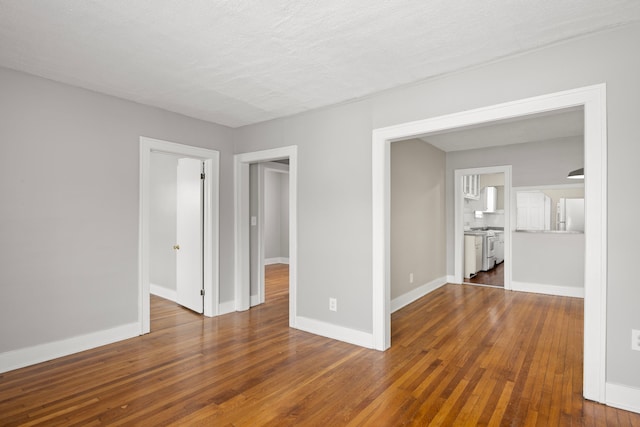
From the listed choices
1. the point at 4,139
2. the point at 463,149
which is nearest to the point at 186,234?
the point at 4,139

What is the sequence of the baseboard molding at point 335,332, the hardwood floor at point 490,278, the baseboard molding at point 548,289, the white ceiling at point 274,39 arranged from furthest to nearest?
the hardwood floor at point 490,278 < the baseboard molding at point 548,289 < the baseboard molding at point 335,332 < the white ceiling at point 274,39

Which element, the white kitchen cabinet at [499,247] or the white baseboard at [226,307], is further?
the white kitchen cabinet at [499,247]

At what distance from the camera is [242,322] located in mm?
4074

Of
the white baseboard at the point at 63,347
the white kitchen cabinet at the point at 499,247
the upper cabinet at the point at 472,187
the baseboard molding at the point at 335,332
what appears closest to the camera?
the white baseboard at the point at 63,347

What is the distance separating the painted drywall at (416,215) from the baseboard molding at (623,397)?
2475 mm

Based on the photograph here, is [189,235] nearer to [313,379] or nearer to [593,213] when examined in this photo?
[313,379]

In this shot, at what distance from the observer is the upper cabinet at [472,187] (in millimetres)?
7523

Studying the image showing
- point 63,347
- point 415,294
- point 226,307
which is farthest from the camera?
point 415,294

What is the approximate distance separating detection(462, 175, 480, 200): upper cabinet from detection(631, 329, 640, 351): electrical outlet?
18.1ft

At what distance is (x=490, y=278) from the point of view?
6867mm

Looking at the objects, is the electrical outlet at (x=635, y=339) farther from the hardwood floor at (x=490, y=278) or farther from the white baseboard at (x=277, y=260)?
the white baseboard at (x=277, y=260)

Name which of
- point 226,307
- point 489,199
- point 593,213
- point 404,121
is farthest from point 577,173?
point 226,307

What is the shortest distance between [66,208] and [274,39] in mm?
2438

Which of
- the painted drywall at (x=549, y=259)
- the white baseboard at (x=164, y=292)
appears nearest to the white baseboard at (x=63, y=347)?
the white baseboard at (x=164, y=292)
